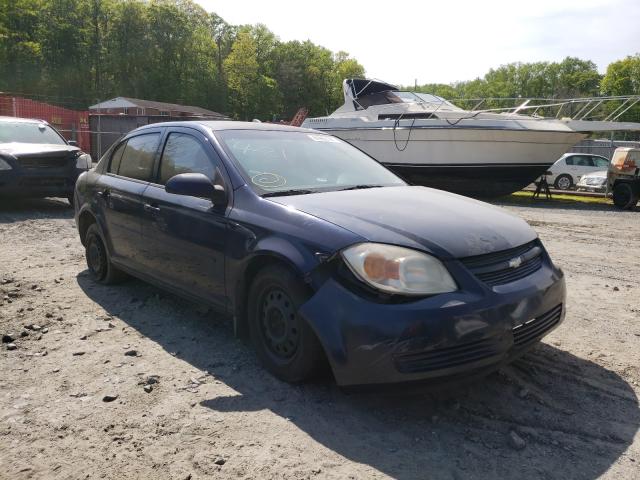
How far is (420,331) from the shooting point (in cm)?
266

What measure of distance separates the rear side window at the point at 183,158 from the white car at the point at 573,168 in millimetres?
20234

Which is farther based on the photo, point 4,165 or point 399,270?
point 4,165

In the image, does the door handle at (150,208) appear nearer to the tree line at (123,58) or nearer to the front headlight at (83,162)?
the front headlight at (83,162)

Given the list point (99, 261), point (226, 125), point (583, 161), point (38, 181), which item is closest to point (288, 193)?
point (226, 125)

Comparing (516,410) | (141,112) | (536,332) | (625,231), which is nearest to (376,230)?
(536,332)

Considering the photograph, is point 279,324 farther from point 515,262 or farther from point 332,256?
Answer: point 515,262

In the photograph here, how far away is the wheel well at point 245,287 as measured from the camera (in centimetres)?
334

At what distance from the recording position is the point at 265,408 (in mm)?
3055

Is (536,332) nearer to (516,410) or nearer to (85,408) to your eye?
(516,410)

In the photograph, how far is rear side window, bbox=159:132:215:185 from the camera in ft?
13.1

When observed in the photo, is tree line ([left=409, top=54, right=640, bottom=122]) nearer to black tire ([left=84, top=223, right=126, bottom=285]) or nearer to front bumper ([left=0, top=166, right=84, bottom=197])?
front bumper ([left=0, top=166, right=84, bottom=197])

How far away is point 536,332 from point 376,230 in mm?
1108

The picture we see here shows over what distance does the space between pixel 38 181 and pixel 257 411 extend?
27.4 ft

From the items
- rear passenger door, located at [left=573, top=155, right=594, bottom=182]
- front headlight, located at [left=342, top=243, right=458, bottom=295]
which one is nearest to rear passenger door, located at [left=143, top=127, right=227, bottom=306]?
front headlight, located at [left=342, top=243, right=458, bottom=295]
